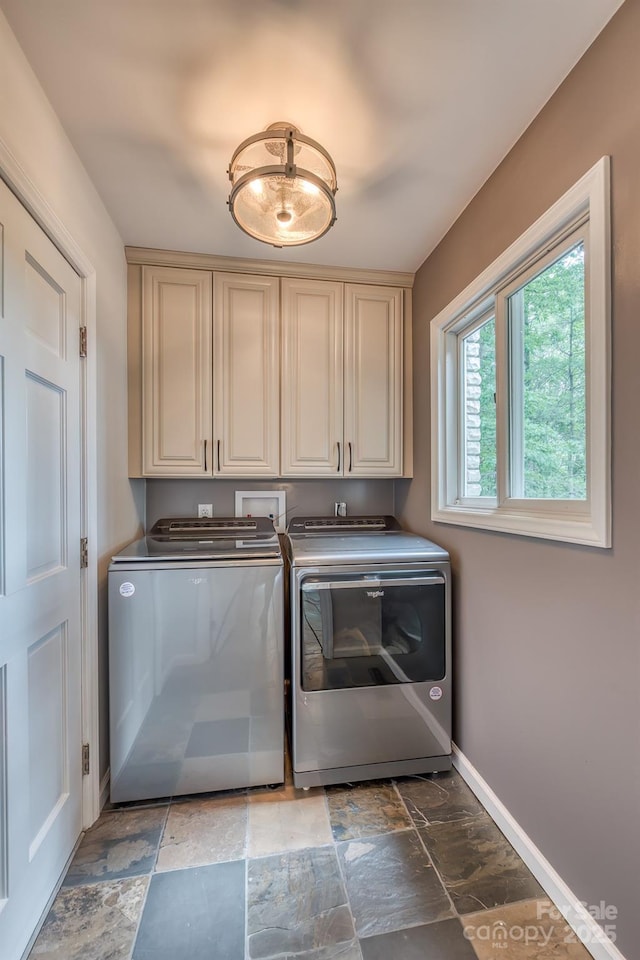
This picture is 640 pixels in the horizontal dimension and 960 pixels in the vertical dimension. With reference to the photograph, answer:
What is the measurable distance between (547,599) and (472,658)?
575mm

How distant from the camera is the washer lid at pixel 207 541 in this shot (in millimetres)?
1604

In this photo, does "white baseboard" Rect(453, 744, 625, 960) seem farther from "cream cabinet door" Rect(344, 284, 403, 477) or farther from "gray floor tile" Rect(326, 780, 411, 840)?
"cream cabinet door" Rect(344, 284, 403, 477)

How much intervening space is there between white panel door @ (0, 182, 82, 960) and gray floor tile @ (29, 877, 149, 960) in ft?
0.19

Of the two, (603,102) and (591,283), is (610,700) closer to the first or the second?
(591,283)

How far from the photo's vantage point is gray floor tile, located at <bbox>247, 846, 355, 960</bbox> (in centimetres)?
108

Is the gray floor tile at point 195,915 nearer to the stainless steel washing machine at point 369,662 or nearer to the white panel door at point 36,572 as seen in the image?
the white panel door at point 36,572

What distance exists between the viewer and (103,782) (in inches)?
61.7

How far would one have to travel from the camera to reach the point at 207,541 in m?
1.83

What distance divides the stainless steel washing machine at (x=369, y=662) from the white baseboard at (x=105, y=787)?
75cm

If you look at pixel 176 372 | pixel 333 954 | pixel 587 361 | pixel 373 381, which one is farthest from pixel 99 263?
pixel 333 954

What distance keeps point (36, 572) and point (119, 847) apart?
3.38ft

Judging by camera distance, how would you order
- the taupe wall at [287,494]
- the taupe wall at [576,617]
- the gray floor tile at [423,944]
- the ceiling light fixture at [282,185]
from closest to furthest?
the taupe wall at [576,617] < the gray floor tile at [423,944] < the ceiling light fixture at [282,185] < the taupe wall at [287,494]

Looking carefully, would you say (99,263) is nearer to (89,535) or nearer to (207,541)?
(89,535)

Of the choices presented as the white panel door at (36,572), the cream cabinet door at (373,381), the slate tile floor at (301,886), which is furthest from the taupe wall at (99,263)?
the cream cabinet door at (373,381)
